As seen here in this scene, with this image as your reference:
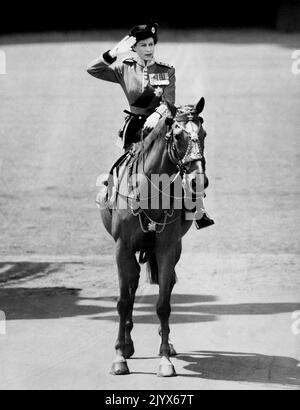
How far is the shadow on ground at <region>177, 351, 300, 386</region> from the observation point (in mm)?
9305

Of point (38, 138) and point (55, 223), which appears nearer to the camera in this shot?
point (55, 223)

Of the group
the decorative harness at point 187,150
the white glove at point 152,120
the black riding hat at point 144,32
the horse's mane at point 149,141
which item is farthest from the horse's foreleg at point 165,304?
the black riding hat at point 144,32

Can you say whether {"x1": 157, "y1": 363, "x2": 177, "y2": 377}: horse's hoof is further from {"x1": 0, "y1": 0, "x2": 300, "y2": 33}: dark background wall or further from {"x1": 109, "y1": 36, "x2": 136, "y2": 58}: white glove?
{"x1": 0, "y1": 0, "x2": 300, "y2": 33}: dark background wall

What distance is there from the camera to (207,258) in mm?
14297

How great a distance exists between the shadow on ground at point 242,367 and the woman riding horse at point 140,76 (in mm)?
1842

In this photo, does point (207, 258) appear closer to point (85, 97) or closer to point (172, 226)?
point (172, 226)

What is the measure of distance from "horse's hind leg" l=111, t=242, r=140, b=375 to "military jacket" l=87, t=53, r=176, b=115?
1172 millimetres

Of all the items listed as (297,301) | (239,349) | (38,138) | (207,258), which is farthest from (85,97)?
(239,349)

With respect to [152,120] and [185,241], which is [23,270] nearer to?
[185,241]

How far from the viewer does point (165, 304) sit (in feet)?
31.7

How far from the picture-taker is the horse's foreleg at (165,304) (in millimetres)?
9406

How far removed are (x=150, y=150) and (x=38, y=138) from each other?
1245cm
